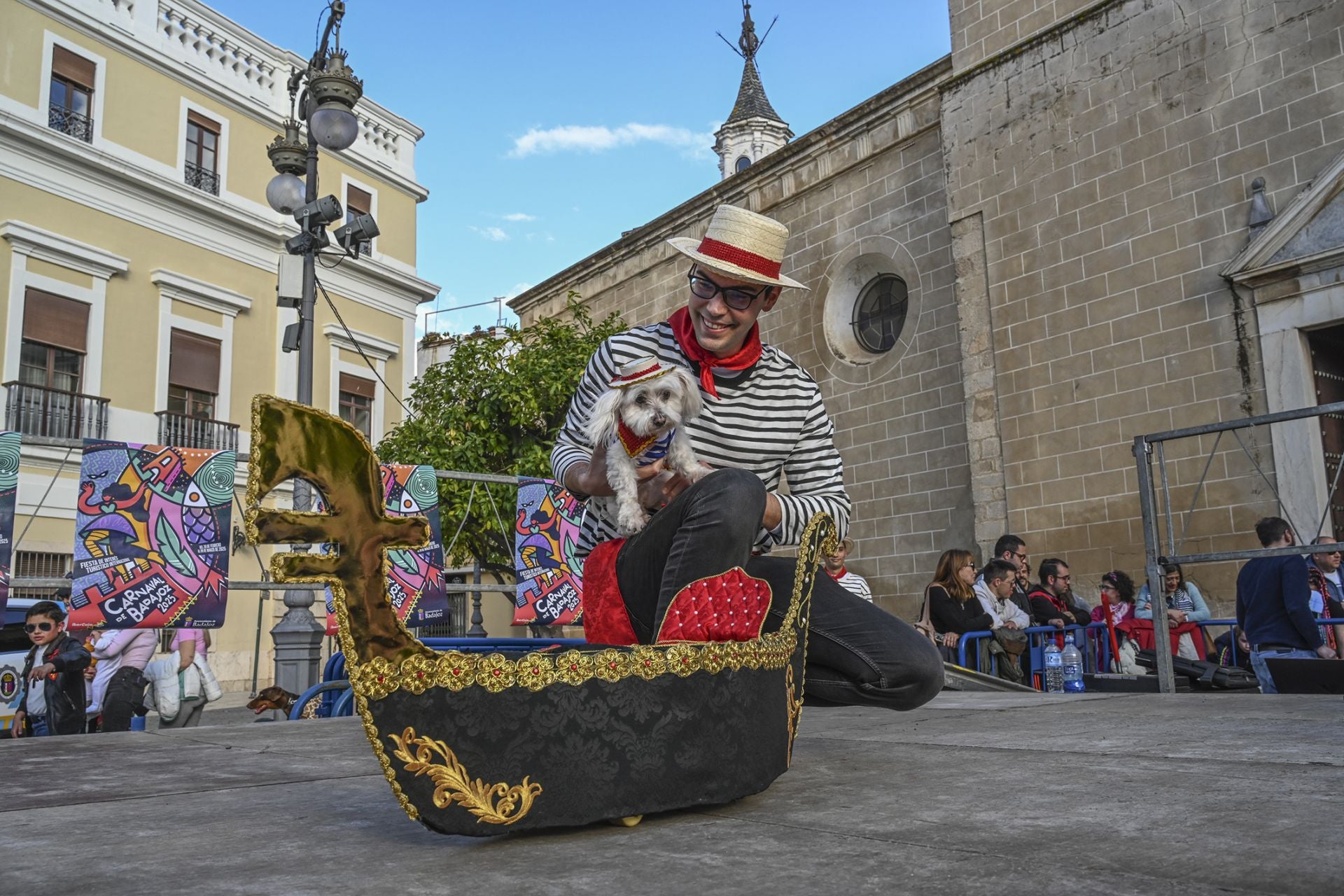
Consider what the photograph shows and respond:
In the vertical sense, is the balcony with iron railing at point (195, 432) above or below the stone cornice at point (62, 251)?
below

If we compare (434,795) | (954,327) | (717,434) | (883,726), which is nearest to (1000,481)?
(954,327)

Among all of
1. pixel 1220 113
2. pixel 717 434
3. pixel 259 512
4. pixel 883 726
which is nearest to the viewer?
pixel 259 512

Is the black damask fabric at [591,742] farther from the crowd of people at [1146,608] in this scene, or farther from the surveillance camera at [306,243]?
the surveillance camera at [306,243]

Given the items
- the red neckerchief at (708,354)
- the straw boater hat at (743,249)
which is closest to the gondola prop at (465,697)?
the red neckerchief at (708,354)

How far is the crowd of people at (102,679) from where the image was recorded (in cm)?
702

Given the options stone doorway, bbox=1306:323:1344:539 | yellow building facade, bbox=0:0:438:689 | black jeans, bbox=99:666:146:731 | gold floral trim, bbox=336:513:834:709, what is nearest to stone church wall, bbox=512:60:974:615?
stone doorway, bbox=1306:323:1344:539

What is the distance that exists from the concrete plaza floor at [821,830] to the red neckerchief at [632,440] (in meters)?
0.92

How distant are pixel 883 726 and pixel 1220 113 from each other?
9.37 meters

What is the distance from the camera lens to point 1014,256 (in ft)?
41.6

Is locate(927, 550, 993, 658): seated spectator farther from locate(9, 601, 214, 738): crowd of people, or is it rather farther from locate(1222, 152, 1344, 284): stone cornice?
locate(9, 601, 214, 738): crowd of people

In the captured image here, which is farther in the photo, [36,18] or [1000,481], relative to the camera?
[36,18]

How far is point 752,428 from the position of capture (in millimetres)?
3076

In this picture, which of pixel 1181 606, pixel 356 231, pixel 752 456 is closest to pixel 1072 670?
pixel 1181 606

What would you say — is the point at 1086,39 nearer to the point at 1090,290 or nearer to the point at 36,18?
the point at 1090,290
